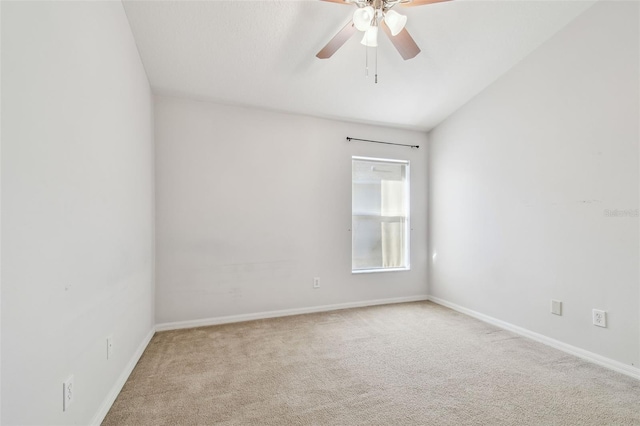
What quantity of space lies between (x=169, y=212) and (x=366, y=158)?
2.40 metres

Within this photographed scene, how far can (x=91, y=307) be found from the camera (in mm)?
1506

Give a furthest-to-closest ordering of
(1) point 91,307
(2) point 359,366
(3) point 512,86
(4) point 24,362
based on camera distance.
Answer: (3) point 512,86 → (2) point 359,366 → (1) point 91,307 → (4) point 24,362

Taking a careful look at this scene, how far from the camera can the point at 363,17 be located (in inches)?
68.5

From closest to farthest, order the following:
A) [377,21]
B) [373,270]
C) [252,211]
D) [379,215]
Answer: [377,21] < [252,211] < [373,270] < [379,215]

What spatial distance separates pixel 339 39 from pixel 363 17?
0.91 feet

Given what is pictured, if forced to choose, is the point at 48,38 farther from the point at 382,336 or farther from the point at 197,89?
the point at 382,336

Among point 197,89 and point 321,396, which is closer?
point 321,396

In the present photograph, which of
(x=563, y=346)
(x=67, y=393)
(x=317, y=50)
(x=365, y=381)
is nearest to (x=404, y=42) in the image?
(x=317, y=50)

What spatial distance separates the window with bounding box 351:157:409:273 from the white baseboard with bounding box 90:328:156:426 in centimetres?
234

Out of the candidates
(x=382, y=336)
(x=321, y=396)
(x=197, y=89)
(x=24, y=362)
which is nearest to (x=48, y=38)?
(x=24, y=362)

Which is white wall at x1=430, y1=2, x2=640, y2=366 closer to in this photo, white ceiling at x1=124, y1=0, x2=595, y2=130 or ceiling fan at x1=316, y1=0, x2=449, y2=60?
white ceiling at x1=124, y1=0, x2=595, y2=130

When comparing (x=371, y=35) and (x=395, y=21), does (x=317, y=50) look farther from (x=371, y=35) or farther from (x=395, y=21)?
(x=395, y=21)

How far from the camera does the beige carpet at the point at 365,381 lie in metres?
1.64

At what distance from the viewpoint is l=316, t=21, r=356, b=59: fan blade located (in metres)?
1.87
